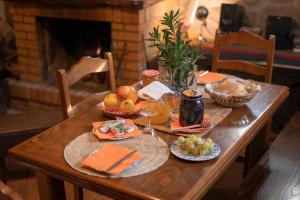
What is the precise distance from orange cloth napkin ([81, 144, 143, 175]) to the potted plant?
447 mm

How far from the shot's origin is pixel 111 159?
1.24 m

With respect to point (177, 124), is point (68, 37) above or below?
above

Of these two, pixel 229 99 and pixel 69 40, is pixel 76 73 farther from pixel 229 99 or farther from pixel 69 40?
pixel 69 40

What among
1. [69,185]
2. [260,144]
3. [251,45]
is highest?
[251,45]

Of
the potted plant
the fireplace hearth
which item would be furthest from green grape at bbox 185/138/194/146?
the fireplace hearth

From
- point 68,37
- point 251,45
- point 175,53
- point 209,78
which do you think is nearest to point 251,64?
point 251,45

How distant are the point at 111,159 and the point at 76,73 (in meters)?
0.69

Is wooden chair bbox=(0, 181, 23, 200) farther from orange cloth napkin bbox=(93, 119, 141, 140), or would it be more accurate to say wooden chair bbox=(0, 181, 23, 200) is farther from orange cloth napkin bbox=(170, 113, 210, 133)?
orange cloth napkin bbox=(170, 113, 210, 133)

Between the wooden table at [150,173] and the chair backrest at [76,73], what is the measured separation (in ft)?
0.43

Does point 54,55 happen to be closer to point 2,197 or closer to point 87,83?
point 87,83

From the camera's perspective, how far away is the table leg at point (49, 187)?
53.9 inches

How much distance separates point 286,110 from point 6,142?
6.22 ft

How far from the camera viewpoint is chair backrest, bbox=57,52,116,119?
66.5 inches

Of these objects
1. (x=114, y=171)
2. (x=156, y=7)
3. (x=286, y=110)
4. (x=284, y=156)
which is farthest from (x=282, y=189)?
(x=156, y=7)
